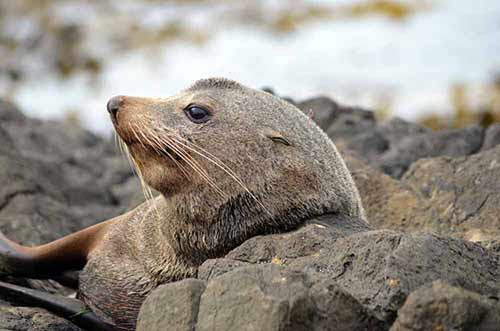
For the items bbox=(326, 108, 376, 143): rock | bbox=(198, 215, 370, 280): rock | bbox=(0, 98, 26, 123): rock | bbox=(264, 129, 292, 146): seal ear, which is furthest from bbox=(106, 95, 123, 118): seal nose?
bbox=(0, 98, 26, 123): rock

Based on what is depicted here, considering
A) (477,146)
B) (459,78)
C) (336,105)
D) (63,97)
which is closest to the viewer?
(477,146)

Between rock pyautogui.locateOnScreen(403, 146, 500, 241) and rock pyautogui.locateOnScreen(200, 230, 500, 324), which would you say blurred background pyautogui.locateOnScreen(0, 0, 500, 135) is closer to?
rock pyautogui.locateOnScreen(403, 146, 500, 241)

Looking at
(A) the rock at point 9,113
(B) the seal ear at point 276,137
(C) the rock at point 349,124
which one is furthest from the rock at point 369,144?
(B) the seal ear at point 276,137

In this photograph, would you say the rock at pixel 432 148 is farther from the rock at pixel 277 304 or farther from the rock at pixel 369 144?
the rock at pixel 277 304

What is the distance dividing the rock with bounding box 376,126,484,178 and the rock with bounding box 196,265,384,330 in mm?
5427

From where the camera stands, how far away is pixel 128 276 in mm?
6590

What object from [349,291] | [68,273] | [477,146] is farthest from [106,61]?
[349,291]

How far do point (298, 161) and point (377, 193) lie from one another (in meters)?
2.09

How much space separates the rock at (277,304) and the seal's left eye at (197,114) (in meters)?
1.95

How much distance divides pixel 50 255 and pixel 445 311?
3820 mm

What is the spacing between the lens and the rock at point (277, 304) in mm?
4277

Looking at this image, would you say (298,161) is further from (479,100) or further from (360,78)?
(360,78)

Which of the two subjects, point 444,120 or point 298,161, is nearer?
point 298,161

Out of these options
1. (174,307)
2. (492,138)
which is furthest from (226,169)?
(492,138)
